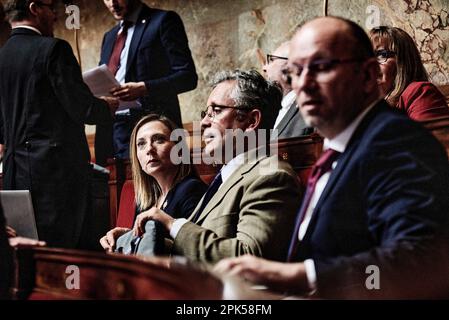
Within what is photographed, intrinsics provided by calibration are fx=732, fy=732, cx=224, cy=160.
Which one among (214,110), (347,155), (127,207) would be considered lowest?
(127,207)

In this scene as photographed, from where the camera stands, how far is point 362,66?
246cm

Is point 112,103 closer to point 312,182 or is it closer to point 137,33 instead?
point 137,33

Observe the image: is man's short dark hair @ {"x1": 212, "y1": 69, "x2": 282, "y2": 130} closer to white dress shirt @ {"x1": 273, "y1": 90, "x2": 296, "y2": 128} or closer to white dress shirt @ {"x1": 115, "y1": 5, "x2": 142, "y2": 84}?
white dress shirt @ {"x1": 273, "y1": 90, "x2": 296, "y2": 128}

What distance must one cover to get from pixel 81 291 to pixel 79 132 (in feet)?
4.81

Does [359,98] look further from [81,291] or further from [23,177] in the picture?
[23,177]

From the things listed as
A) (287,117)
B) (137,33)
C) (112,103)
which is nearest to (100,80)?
(112,103)

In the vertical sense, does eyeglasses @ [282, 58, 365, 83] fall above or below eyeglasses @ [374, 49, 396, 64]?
below

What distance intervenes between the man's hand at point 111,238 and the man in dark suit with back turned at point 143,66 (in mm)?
779

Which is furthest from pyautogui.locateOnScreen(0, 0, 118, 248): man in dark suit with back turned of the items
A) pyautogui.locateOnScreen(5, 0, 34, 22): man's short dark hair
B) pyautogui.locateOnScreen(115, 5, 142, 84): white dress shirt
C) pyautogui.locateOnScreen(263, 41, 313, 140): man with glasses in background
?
pyautogui.locateOnScreen(263, 41, 313, 140): man with glasses in background

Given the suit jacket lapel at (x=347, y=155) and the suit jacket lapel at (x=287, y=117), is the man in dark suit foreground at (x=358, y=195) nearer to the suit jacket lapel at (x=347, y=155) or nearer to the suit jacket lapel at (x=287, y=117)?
the suit jacket lapel at (x=347, y=155)

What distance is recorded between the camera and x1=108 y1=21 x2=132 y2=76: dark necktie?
14.7 feet

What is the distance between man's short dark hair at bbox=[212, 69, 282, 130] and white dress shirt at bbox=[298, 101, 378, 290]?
2.41 feet

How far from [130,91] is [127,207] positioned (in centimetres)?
75

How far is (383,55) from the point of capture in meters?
3.34
